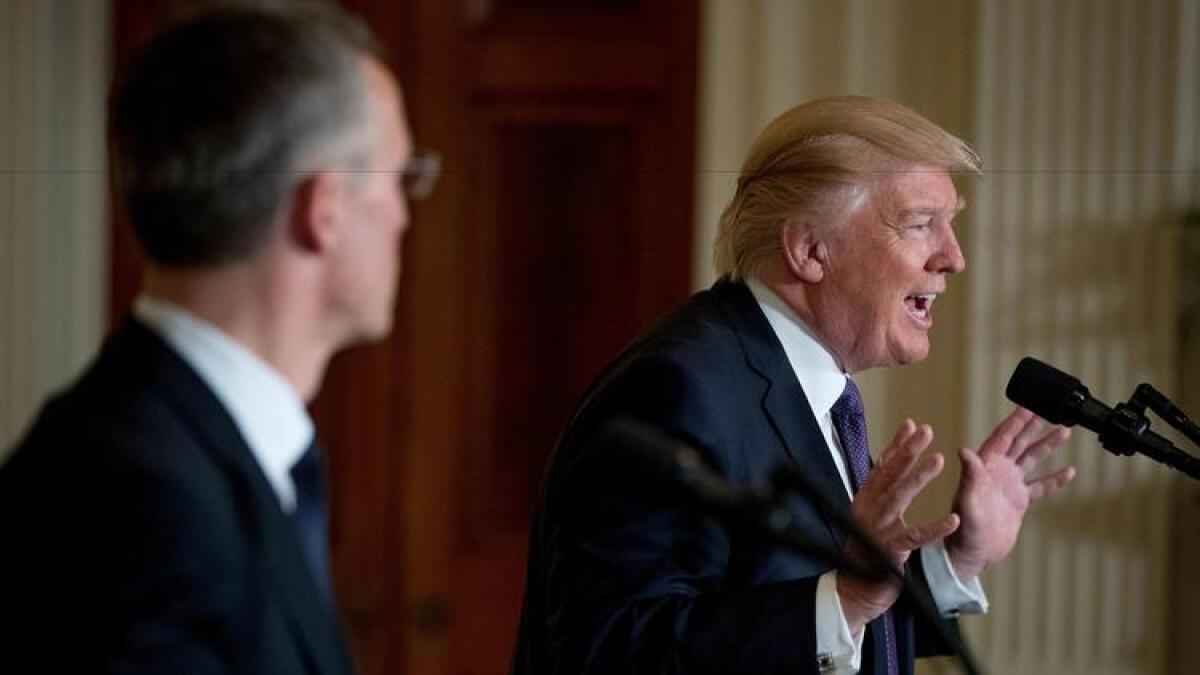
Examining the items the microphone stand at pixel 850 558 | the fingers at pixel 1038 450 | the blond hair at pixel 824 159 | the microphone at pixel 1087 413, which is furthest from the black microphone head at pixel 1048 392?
the microphone stand at pixel 850 558

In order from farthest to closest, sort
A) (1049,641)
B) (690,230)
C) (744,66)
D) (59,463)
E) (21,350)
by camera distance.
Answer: (744,66) < (1049,641) < (690,230) < (21,350) < (59,463)

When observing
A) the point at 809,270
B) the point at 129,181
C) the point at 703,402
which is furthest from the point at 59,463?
the point at 809,270

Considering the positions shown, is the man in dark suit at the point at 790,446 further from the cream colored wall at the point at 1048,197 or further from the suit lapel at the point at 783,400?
the cream colored wall at the point at 1048,197

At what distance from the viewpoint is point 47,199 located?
226 centimetres

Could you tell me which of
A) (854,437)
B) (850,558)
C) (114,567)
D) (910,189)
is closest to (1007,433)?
(854,437)

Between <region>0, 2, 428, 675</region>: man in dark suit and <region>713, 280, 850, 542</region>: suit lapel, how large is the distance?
0.63 meters

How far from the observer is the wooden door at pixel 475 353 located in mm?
2240

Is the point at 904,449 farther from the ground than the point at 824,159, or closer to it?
closer to it

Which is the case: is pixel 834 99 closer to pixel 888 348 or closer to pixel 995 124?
pixel 888 348

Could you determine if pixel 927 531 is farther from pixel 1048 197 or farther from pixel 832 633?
pixel 1048 197

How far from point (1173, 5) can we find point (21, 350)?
1.78 meters

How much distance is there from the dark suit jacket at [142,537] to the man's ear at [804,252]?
80 cm

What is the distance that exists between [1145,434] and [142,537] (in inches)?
35.9

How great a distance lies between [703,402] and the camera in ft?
5.55
